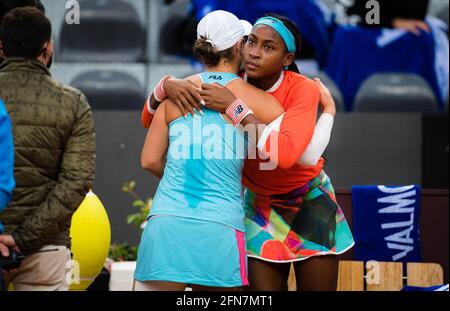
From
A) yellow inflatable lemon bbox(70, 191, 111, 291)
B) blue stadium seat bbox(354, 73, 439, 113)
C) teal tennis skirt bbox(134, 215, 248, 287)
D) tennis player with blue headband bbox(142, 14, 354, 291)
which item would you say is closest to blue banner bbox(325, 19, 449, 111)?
blue stadium seat bbox(354, 73, 439, 113)

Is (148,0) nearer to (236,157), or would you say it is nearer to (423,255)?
(423,255)

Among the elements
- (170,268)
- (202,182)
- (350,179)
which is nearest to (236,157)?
(202,182)

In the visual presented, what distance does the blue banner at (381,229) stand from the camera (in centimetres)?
495

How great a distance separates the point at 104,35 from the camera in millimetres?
6480

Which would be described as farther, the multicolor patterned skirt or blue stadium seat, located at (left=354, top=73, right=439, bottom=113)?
blue stadium seat, located at (left=354, top=73, right=439, bottom=113)

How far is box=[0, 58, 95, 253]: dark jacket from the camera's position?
9.77 ft

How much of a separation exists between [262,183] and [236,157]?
0.32 metres

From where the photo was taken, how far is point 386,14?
256 inches

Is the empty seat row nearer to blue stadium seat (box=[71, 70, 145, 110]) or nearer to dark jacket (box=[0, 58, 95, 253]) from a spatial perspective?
blue stadium seat (box=[71, 70, 145, 110])

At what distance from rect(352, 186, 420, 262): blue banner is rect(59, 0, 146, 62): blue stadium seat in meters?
2.19

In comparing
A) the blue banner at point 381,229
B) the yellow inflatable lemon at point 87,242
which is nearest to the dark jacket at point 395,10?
the blue banner at point 381,229

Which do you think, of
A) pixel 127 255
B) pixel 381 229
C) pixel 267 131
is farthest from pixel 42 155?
pixel 381 229

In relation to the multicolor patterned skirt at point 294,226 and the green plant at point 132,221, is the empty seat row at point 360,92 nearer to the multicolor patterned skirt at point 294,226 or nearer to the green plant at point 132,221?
the green plant at point 132,221

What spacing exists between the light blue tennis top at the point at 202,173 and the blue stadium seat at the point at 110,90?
127 inches
